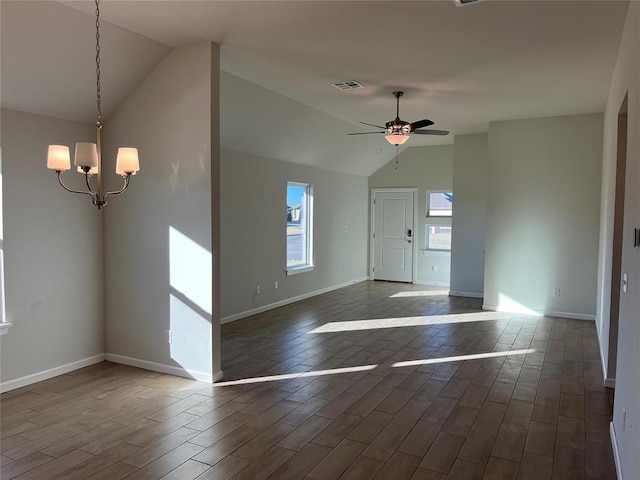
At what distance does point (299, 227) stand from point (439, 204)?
3.21 metres

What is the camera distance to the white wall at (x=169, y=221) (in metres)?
3.88

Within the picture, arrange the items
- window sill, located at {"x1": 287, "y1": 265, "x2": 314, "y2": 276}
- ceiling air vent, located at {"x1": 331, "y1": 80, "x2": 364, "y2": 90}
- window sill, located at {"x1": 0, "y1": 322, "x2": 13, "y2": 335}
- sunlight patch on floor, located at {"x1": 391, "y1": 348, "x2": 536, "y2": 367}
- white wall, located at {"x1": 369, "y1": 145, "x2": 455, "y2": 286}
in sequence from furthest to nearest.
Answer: white wall, located at {"x1": 369, "y1": 145, "x2": 455, "y2": 286} < window sill, located at {"x1": 287, "y1": 265, "x2": 314, "y2": 276} < ceiling air vent, located at {"x1": 331, "y1": 80, "x2": 364, "y2": 90} < sunlight patch on floor, located at {"x1": 391, "y1": 348, "x2": 536, "y2": 367} < window sill, located at {"x1": 0, "y1": 322, "x2": 13, "y2": 335}

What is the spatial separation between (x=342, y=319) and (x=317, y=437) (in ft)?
→ 11.5

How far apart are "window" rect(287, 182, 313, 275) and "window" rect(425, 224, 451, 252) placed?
2.80 m

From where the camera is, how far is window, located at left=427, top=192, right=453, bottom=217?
372 inches

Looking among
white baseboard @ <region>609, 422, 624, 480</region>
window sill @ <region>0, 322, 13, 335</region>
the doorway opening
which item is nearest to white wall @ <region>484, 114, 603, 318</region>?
the doorway opening

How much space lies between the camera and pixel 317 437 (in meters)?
3.03

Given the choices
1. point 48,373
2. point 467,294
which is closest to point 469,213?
point 467,294

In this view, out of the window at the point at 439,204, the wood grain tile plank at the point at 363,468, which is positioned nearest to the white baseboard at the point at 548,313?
the window at the point at 439,204

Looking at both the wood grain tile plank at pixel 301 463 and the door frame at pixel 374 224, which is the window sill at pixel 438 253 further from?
the wood grain tile plank at pixel 301 463

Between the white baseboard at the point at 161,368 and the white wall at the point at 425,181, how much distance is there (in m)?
6.39

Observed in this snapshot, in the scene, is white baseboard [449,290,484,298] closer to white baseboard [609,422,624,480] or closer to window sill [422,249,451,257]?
window sill [422,249,451,257]

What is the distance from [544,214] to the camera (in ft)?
21.6

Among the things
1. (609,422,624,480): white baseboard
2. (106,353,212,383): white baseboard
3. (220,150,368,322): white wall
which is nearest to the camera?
(609,422,624,480): white baseboard
